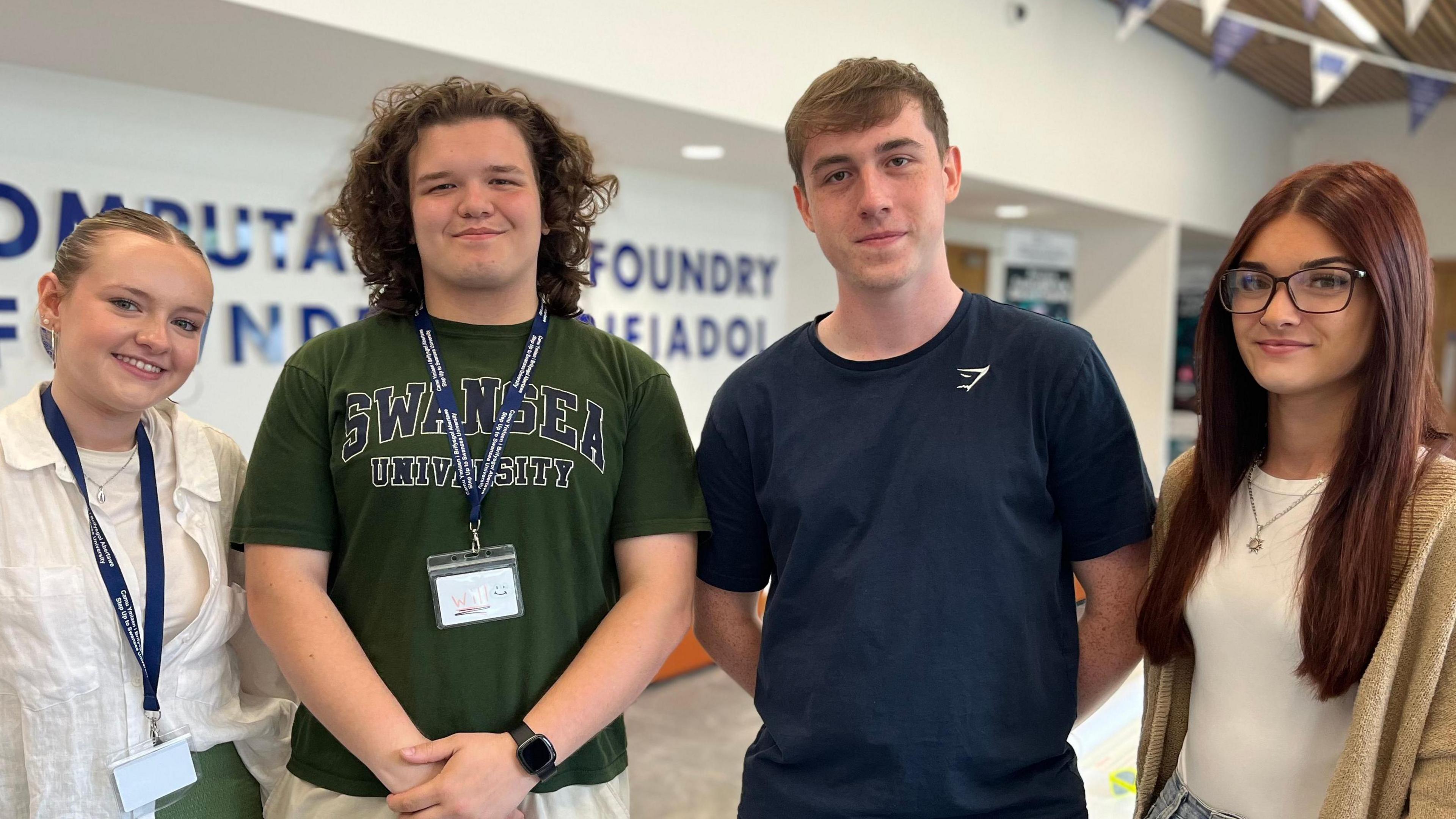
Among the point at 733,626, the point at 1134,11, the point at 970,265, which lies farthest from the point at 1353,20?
the point at 733,626

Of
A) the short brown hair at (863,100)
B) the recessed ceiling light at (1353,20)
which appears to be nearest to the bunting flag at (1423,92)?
the recessed ceiling light at (1353,20)

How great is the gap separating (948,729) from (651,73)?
260cm

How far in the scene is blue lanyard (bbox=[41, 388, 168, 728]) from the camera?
1532mm

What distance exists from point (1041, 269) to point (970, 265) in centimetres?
103

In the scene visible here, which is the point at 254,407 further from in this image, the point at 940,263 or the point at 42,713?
the point at 940,263

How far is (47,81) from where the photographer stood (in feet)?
10.3

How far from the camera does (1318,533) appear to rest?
138 cm

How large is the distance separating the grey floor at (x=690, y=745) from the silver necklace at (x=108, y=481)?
91.5 inches

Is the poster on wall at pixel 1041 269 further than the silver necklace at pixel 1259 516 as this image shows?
Yes

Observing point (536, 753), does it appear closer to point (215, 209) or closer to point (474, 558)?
point (474, 558)

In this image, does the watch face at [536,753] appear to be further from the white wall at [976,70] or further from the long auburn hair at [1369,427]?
the white wall at [976,70]

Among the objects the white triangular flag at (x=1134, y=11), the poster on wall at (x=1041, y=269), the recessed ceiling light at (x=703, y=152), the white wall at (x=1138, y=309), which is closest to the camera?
the recessed ceiling light at (x=703, y=152)

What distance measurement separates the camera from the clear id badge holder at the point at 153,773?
4.92 feet

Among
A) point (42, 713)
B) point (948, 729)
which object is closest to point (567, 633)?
point (948, 729)
